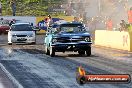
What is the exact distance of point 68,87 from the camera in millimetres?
11508

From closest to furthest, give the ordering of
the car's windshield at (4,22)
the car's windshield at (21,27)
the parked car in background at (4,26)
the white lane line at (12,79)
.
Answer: the white lane line at (12,79), the car's windshield at (21,27), the parked car in background at (4,26), the car's windshield at (4,22)

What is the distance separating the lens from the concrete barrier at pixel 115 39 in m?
27.9

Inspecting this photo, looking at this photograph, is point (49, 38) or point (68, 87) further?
point (49, 38)

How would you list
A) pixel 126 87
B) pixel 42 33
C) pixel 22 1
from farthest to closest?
pixel 22 1, pixel 42 33, pixel 126 87

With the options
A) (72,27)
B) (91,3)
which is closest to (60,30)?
(72,27)

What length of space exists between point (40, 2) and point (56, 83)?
77649mm

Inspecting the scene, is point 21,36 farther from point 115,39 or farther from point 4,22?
point 4,22

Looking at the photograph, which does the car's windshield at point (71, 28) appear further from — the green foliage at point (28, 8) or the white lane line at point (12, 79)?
the green foliage at point (28, 8)

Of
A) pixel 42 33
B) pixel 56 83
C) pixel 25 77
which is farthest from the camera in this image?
pixel 42 33

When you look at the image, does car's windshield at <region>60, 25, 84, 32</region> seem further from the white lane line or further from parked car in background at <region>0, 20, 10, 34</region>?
parked car in background at <region>0, 20, 10, 34</region>

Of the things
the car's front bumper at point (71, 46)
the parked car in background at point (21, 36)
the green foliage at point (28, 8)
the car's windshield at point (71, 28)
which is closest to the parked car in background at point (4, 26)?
the parked car in background at point (21, 36)

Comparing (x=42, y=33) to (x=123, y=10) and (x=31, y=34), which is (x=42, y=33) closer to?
(x=31, y=34)

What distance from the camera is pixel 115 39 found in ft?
99.3

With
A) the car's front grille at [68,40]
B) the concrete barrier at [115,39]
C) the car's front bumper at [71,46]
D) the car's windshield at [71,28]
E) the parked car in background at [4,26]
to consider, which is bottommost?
the parked car in background at [4,26]
